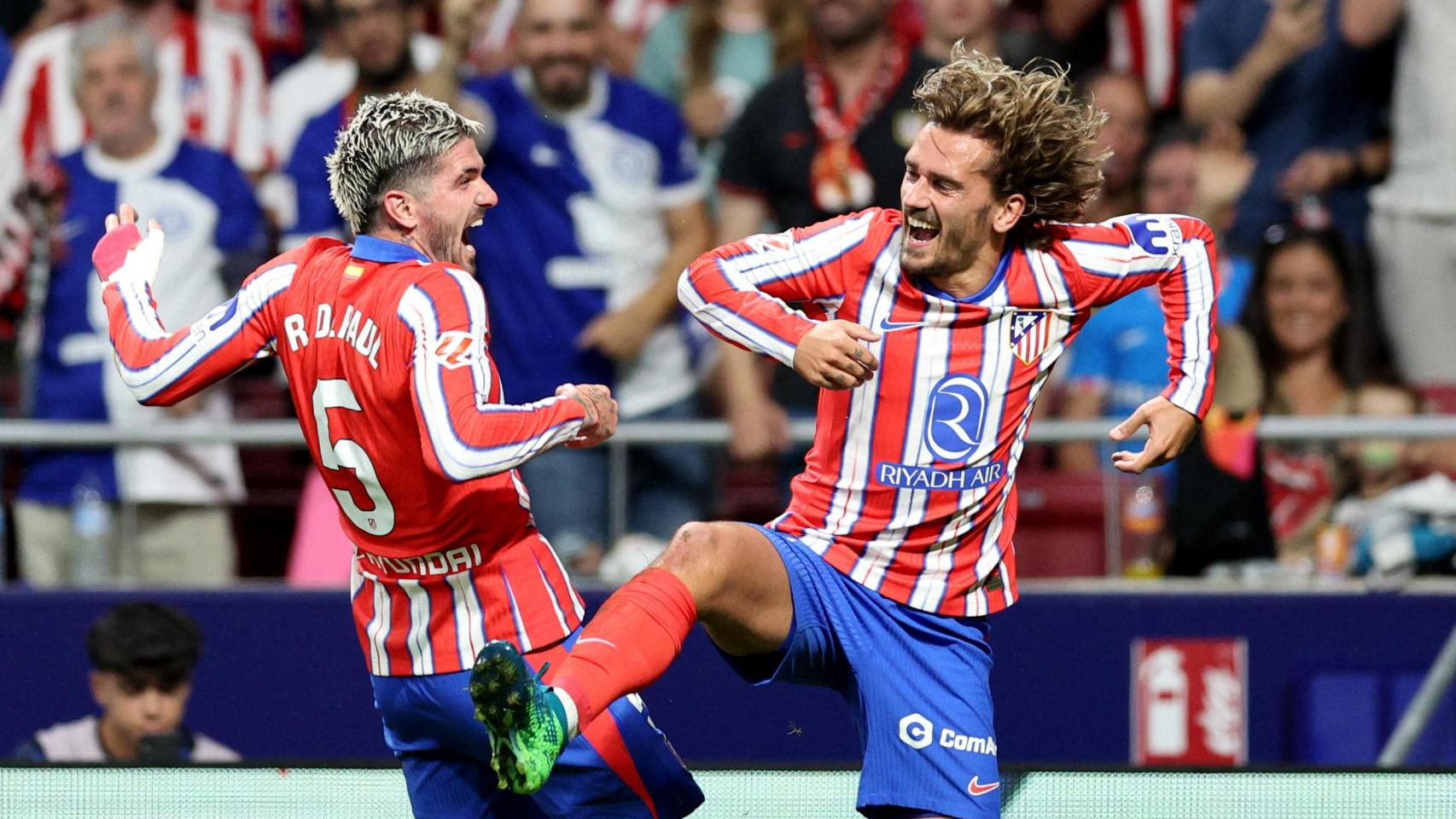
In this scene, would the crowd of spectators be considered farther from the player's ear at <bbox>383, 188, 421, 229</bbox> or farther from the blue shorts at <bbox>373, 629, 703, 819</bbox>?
the player's ear at <bbox>383, 188, 421, 229</bbox>

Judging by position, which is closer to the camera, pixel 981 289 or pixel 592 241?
pixel 981 289

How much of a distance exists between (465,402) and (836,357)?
0.69m

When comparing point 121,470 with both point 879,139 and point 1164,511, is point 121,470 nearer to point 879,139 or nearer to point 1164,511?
point 879,139

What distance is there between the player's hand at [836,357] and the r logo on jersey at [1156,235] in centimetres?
70

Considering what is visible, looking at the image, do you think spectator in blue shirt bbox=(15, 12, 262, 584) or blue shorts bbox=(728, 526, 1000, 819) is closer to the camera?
Answer: blue shorts bbox=(728, 526, 1000, 819)

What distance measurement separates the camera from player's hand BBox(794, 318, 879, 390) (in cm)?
370

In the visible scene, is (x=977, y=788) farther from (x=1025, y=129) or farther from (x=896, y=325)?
(x=1025, y=129)

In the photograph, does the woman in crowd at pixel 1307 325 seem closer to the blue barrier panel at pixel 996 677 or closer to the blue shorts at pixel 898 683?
the blue barrier panel at pixel 996 677

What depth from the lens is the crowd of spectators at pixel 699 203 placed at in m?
6.47

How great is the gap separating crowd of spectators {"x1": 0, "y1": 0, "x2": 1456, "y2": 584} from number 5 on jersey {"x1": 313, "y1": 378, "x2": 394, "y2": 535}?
2.63 meters

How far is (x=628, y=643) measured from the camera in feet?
11.6

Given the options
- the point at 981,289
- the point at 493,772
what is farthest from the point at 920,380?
the point at 493,772

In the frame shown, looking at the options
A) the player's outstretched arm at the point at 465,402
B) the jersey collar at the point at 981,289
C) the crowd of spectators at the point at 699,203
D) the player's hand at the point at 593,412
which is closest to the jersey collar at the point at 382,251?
the player's outstretched arm at the point at 465,402

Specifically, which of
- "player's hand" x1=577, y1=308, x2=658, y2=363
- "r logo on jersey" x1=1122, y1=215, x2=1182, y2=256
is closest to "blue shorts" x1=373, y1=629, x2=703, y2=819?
"r logo on jersey" x1=1122, y1=215, x2=1182, y2=256
